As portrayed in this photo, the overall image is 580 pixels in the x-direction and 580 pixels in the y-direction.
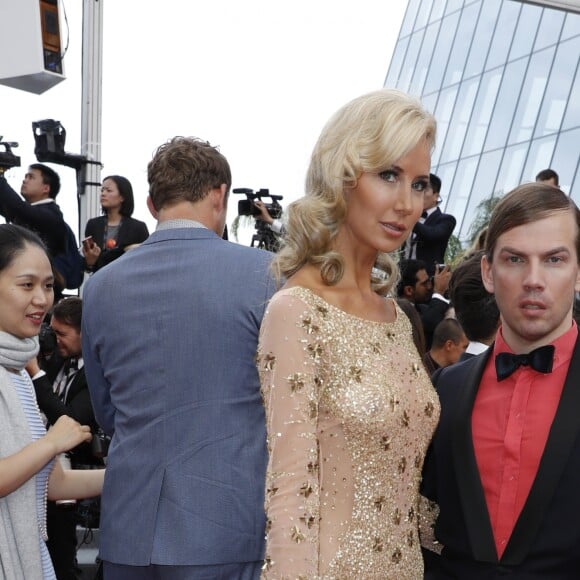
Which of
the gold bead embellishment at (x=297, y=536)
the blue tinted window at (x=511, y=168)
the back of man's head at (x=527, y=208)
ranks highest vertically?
the back of man's head at (x=527, y=208)

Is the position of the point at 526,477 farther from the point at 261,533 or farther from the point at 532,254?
the point at 261,533

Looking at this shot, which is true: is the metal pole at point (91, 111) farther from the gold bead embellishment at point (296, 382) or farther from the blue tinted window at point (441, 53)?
the blue tinted window at point (441, 53)

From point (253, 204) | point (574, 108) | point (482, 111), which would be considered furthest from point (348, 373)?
point (482, 111)

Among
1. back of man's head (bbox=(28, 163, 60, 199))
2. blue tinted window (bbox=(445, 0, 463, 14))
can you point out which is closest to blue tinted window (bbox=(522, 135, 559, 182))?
blue tinted window (bbox=(445, 0, 463, 14))

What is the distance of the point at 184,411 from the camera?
3.03 m

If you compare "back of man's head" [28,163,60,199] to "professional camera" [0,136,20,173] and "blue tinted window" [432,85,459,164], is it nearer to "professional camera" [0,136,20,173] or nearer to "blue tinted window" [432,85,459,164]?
"professional camera" [0,136,20,173]

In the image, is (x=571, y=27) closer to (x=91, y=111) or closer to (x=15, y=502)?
(x=91, y=111)

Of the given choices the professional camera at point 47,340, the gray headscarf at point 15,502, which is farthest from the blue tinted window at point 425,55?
the gray headscarf at point 15,502

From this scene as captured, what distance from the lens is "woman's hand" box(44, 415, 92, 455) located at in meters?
2.94

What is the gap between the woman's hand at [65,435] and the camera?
2.94m

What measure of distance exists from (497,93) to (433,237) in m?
18.0

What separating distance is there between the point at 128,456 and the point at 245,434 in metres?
0.38

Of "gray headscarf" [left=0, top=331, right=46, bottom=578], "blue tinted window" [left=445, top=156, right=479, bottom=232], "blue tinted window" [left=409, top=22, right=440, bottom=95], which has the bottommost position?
"blue tinted window" [left=445, top=156, right=479, bottom=232]

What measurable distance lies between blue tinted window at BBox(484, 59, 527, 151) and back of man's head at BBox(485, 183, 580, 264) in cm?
2128
